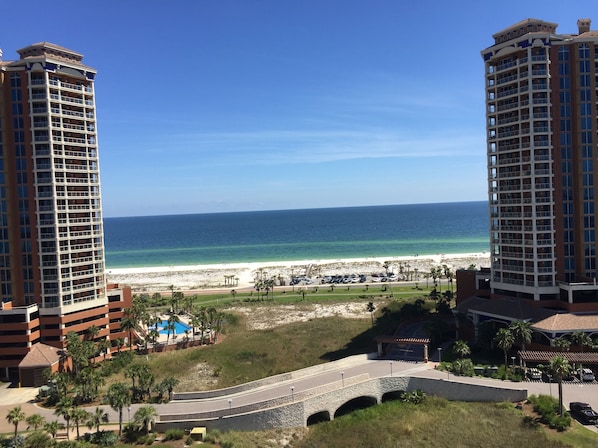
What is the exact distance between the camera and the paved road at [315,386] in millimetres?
45469

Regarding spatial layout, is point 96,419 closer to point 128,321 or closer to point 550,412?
point 128,321

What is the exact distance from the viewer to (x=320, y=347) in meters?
65.3

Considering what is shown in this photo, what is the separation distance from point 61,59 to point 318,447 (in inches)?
2484

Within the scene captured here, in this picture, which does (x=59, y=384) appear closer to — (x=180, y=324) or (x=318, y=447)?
(x=318, y=447)

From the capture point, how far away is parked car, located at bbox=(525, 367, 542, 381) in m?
48.6

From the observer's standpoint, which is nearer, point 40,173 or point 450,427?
point 450,427

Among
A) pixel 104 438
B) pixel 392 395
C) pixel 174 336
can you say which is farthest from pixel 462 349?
pixel 174 336

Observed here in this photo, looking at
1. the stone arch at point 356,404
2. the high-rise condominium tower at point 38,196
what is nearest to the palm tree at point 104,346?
the high-rise condominium tower at point 38,196

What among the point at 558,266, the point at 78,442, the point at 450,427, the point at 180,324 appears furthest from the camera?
the point at 180,324

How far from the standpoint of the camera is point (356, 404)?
50.5 meters

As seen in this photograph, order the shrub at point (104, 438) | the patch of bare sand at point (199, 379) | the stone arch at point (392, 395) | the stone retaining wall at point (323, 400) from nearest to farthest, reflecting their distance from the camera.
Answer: the shrub at point (104, 438) → the stone retaining wall at point (323, 400) → the stone arch at point (392, 395) → the patch of bare sand at point (199, 379)

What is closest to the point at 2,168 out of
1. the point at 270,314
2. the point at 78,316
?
the point at 78,316

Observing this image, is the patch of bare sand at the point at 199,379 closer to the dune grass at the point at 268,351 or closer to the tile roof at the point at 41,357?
the dune grass at the point at 268,351

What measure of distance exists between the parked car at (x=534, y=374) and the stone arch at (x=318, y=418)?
2392 cm
